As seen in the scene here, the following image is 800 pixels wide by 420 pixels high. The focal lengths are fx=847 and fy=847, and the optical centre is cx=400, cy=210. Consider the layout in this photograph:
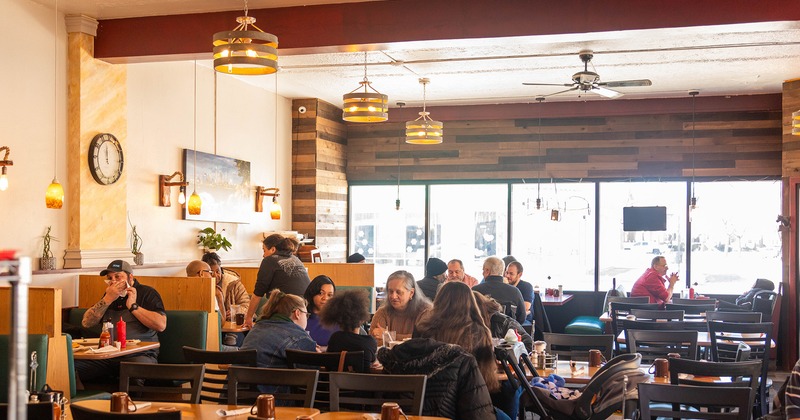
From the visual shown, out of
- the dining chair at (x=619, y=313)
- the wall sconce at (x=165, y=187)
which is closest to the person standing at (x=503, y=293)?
the dining chair at (x=619, y=313)

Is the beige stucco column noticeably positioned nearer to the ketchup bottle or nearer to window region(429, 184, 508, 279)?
the ketchup bottle

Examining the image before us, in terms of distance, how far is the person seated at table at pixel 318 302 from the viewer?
21.4 ft

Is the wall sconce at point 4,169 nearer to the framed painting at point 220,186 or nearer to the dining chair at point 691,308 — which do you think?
the framed painting at point 220,186

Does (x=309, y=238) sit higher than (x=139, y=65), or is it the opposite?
(x=139, y=65)

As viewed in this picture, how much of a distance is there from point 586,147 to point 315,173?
4229 mm

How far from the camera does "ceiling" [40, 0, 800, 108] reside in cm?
774

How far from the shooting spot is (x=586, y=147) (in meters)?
13.2

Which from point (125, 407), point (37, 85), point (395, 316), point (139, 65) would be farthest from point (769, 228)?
point (125, 407)

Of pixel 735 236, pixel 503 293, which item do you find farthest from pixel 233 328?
pixel 735 236

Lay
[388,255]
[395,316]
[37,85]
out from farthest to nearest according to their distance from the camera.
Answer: [388,255], [37,85], [395,316]

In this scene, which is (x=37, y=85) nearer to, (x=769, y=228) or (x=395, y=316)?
(x=395, y=316)

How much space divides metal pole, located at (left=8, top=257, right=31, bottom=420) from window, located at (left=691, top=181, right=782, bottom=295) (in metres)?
12.6

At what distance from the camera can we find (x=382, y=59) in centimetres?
1016

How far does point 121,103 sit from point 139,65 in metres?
0.71
